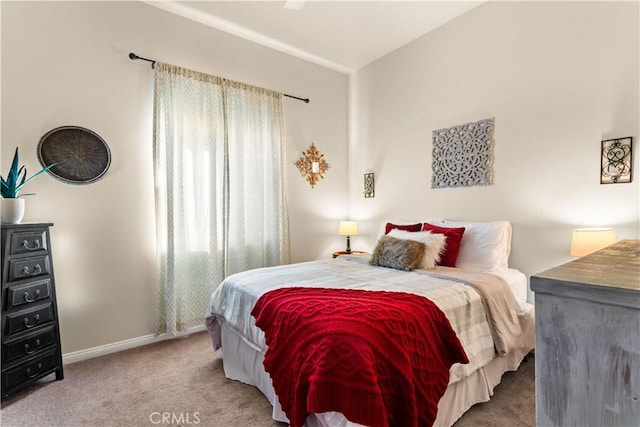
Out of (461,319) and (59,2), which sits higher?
(59,2)

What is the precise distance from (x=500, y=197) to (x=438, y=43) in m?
1.80

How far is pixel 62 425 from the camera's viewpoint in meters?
1.81

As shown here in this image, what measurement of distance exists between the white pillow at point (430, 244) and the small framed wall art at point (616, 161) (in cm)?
123

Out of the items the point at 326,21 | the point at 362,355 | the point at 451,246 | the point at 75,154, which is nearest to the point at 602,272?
the point at 362,355

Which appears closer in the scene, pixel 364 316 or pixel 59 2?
pixel 364 316

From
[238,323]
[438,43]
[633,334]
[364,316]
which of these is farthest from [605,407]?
[438,43]

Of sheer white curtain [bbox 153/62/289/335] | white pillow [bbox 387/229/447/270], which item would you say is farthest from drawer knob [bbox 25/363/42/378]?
white pillow [bbox 387/229/447/270]

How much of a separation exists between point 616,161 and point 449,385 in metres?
2.03

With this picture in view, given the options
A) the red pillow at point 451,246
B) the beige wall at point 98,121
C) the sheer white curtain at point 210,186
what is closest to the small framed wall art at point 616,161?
the red pillow at point 451,246

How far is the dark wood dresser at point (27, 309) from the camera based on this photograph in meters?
1.99

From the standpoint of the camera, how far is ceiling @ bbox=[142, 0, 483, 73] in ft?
9.83

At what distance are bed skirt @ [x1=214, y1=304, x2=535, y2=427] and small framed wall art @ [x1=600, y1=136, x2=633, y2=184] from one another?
1.12m

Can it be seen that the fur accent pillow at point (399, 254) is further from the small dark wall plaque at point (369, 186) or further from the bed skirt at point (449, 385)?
the small dark wall plaque at point (369, 186)

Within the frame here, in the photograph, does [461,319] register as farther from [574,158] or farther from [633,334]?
[574,158]
